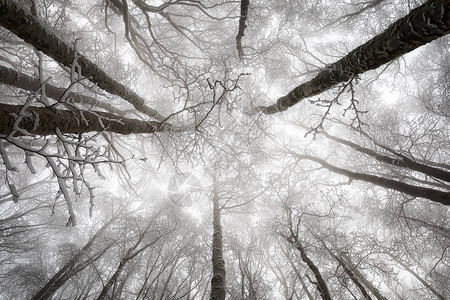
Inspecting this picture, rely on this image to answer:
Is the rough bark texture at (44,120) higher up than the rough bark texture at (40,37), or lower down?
lower down

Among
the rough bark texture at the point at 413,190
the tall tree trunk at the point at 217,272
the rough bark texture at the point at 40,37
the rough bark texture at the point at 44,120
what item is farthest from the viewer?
the rough bark texture at the point at 413,190

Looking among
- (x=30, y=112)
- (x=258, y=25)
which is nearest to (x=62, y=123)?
(x=30, y=112)

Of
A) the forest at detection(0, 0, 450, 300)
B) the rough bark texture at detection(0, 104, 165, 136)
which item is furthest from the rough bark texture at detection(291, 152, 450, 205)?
the rough bark texture at detection(0, 104, 165, 136)

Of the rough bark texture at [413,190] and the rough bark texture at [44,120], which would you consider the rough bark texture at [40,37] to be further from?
the rough bark texture at [413,190]

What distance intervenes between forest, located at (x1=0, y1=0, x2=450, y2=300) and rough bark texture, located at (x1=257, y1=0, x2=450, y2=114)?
0.01m

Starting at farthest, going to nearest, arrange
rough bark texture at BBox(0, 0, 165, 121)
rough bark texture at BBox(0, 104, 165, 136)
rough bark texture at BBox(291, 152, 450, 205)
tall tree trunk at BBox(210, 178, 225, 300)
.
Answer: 1. rough bark texture at BBox(291, 152, 450, 205)
2. tall tree trunk at BBox(210, 178, 225, 300)
3. rough bark texture at BBox(0, 0, 165, 121)
4. rough bark texture at BBox(0, 104, 165, 136)

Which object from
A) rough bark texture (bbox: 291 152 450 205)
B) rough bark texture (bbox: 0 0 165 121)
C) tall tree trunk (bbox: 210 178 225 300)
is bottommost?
tall tree trunk (bbox: 210 178 225 300)

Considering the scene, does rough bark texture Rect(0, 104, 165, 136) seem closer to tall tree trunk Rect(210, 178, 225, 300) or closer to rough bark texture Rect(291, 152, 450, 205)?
tall tree trunk Rect(210, 178, 225, 300)

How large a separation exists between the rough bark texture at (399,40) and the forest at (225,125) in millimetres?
12

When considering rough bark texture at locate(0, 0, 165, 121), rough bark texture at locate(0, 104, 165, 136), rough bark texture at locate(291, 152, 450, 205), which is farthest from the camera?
rough bark texture at locate(291, 152, 450, 205)

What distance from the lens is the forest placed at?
6.96 feet

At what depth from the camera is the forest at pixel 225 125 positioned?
6.96ft

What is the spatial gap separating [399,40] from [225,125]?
587cm

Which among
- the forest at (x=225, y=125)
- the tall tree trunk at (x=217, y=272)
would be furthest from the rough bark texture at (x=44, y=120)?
the tall tree trunk at (x=217, y=272)
